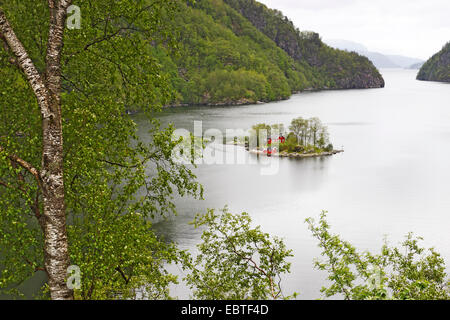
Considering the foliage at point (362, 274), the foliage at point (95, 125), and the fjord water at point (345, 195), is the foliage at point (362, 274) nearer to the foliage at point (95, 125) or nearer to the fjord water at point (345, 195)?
the foliage at point (95, 125)

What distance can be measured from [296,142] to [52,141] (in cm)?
8659

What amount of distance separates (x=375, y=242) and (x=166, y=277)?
34.4 metres

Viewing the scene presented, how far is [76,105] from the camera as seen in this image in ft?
32.4

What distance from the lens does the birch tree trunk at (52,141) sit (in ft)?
23.9

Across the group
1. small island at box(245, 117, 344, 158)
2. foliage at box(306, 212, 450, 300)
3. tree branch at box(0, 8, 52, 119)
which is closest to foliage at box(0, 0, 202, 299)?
tree branch at box(0, 8, 52, 119)

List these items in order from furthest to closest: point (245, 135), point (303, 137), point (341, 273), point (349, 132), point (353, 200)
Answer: point (349, 132), point (245, 135), point (303, 137), point (353, 200), point (341, 273)

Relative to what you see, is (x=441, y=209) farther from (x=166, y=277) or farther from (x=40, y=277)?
(x=166, y=277)

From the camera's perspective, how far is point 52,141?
738 cm

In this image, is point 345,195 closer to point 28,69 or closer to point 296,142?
point 296,142

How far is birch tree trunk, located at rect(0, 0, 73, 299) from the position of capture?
7270 millimetres

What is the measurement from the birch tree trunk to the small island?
7974 cm

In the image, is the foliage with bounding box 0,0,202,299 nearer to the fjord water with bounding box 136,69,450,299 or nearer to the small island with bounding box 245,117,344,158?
the fjord water with bounding box 136,69,450,299

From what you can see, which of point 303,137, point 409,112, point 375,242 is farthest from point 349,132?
point 375,242

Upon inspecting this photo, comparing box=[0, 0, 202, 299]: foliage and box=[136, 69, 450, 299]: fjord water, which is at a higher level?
box=[0, 0, 202, 299]: foliage
